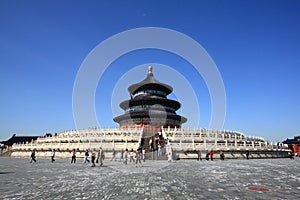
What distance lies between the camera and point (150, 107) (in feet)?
148

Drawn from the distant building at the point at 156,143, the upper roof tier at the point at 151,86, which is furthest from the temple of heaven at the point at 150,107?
the distant building at the point at 156,143

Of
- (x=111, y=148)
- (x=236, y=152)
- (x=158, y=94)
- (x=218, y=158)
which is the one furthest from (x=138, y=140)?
(x=158, y=94)

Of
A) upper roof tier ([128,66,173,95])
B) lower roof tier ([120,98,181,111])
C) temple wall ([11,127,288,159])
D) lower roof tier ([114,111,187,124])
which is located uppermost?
upper roof tier ([128,66,173,95])

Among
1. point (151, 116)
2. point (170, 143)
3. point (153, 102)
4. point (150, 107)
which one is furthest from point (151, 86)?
point (170, 143)

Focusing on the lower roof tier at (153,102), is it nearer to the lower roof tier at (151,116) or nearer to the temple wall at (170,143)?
the lower roof tier at (151,116)

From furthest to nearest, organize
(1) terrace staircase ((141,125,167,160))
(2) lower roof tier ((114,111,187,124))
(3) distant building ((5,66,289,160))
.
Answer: (2) lower roof tier ((114,111,187,124)) → (3) distant building ((5,66,289,160)) → (1) terrace staircase ((141,125,167,160))

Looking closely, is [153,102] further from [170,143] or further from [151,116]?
[170,143]

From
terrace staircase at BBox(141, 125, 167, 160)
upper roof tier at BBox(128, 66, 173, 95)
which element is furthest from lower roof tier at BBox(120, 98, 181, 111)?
terrace staircase at BBox(141, 125, 167, 160)

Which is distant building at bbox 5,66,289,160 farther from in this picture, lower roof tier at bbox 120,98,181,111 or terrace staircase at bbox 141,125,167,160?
lower roof tier at bbox 120,98,181,111

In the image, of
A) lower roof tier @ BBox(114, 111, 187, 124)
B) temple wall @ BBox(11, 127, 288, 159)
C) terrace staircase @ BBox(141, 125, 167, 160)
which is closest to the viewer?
terrace staircase @ BBox(141, 125, 167, 160)

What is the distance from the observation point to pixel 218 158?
23.9 m

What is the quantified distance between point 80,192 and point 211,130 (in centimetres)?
2495

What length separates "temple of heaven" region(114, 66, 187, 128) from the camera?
138 feet

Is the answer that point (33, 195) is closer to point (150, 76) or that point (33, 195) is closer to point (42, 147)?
point (42, 147)
